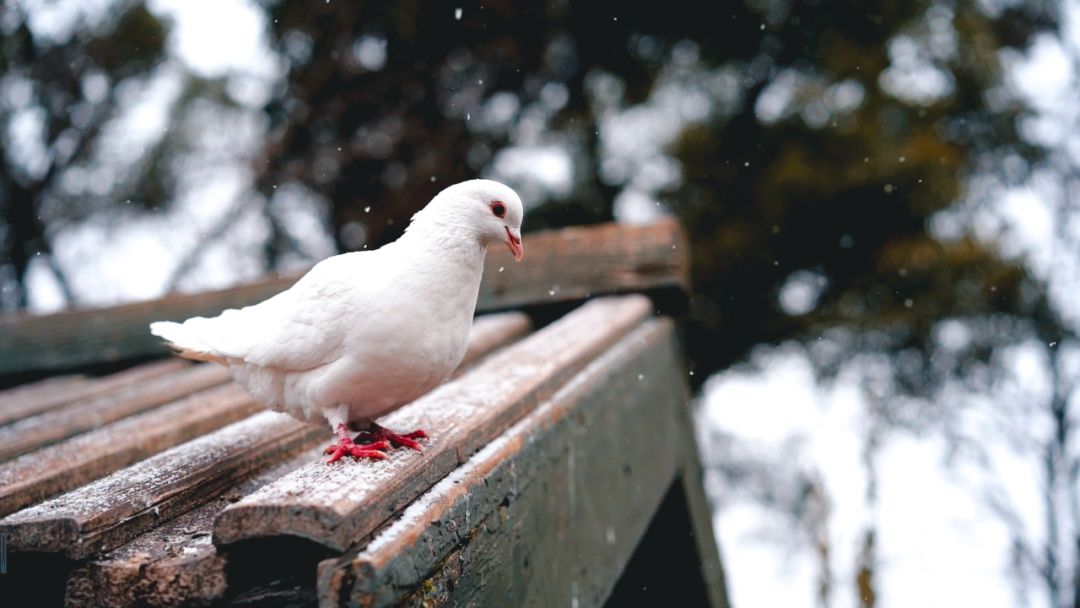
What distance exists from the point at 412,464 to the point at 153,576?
1.00 feet

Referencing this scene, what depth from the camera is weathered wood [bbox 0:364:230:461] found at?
1757 mm

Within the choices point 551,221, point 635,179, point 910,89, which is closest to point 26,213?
point 551,221

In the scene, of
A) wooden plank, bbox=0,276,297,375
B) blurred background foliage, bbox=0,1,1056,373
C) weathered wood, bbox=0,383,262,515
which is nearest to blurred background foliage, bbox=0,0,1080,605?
blurred background foliage, bbox=0,1,1056,373

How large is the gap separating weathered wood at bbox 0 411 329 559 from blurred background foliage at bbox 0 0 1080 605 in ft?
15.0

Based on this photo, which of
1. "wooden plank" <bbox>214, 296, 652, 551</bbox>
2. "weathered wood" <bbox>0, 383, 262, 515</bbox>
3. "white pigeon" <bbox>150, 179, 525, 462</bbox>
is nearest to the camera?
"wooden plank" <bbox>214, 296, 652, 551</bbox>

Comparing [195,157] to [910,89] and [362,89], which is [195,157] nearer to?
[362,89]

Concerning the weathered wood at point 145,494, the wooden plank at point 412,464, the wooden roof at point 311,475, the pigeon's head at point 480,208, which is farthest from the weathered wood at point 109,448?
the pigeon's head at point 480,208

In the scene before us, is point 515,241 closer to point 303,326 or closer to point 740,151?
point 303,326

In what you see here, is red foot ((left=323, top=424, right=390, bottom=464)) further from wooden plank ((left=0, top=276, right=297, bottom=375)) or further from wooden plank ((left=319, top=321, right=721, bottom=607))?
wooden plank ((left=0, top=276, right=297, bottom=375))

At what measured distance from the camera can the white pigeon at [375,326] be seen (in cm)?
119

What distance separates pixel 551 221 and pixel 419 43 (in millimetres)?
1741

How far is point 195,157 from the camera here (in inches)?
294

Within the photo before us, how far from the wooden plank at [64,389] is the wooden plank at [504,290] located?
12 centimetres

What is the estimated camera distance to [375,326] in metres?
1.18
